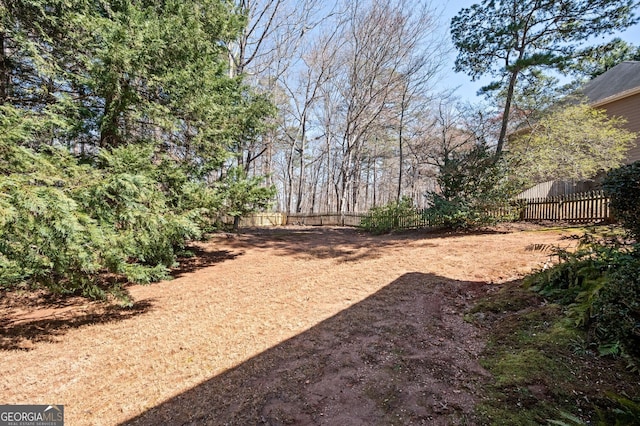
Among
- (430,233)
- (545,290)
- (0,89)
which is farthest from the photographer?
(430,233)

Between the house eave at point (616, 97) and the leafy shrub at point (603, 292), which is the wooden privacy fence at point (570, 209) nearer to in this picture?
the leafy shrub at point (603, 292)

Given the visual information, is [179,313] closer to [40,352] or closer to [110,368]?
[110,368]

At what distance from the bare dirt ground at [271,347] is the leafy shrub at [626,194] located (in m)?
1.59

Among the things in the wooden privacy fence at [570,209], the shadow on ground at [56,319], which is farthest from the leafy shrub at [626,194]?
the shadow on ground at [56,319]

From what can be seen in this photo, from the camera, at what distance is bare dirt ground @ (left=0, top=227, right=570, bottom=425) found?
2.03 metres

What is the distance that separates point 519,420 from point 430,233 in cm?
771

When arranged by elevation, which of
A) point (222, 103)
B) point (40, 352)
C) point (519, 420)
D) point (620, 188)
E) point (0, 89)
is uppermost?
point (222, 103)

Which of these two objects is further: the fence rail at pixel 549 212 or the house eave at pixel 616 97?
the house eave at pixel 616 97

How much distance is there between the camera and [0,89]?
4.30 m

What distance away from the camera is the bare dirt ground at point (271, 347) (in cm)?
203

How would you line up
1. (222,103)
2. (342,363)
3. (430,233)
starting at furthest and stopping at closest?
(430,233) < (222,103) < (342,363)

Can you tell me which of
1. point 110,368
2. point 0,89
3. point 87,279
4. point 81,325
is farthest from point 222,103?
point 110,368

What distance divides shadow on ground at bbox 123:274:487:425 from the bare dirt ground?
0.01 meters

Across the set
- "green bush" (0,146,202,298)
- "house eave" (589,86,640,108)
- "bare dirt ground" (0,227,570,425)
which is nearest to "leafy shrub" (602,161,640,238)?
"bare dirt ground" (0,227,570,425)
